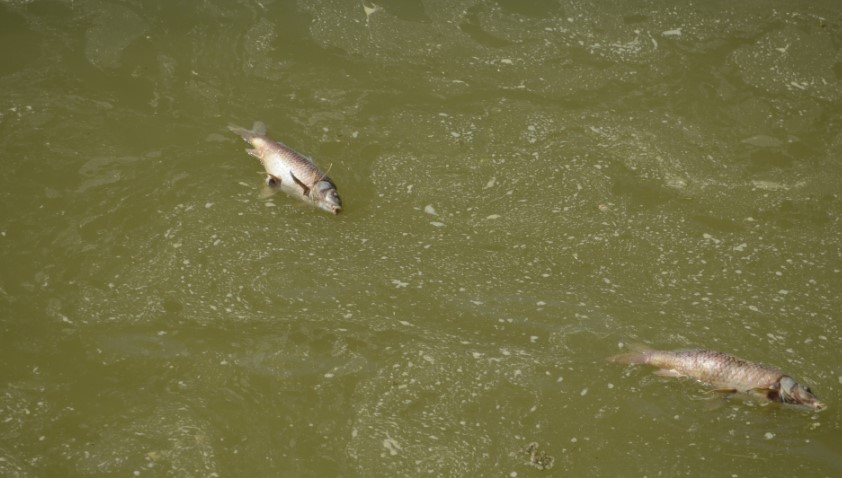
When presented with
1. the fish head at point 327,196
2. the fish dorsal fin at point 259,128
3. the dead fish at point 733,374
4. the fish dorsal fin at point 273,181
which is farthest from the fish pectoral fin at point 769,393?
the fish dorsal fin at point 259,128

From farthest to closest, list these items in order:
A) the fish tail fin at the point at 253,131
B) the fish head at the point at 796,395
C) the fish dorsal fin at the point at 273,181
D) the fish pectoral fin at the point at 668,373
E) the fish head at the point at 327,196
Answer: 1. the fish tail fin at the point at 253,131
2. the fish dorsal fin at the point at 273,181
3. the fish head at the point at 327,196
4. the fish pectoral fin at the point at 668,373
5. the fish head at the point at 796,395

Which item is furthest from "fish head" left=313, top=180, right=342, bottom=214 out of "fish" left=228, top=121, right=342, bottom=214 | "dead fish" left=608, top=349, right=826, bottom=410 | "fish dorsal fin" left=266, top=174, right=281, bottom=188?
"dead fish" left=608, top=349, right=826, bottom=410

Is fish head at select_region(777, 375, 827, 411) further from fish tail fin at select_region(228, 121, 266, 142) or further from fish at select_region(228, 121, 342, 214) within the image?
fish tail fin at select_region(228, 121, 266, 142)

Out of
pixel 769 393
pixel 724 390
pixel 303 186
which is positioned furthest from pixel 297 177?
pixel 769 393

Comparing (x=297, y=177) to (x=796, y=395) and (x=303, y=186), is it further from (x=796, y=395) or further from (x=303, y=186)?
(x=796, y=395)

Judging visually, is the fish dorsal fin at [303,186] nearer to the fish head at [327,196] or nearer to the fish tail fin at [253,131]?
the fish head at [327,196]

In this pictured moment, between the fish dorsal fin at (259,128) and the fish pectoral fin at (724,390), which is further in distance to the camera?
the fish dorsal fin at (259,128)

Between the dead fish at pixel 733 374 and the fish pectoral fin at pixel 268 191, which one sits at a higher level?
the fish pectoral fin at pixel 268 191
